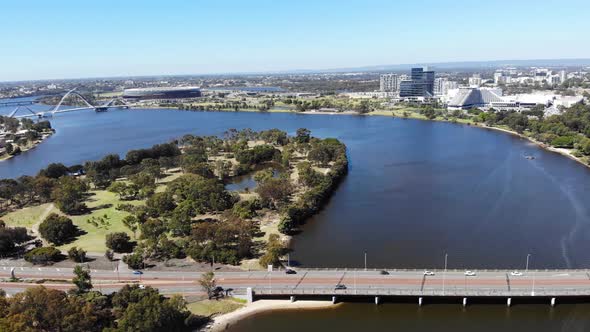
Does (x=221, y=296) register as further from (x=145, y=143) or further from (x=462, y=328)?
(x=145, y=143)

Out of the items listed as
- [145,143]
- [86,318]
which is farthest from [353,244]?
[145,143]

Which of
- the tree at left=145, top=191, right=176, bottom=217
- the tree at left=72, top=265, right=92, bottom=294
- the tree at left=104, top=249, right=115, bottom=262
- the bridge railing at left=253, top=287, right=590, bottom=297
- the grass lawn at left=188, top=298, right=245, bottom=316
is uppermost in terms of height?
the tree at left=145, top=191, right=176, bottom=217

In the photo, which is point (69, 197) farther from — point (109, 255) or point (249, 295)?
point (249, 295)

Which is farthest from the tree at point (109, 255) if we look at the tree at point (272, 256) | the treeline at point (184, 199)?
the tree at point (272, 256)

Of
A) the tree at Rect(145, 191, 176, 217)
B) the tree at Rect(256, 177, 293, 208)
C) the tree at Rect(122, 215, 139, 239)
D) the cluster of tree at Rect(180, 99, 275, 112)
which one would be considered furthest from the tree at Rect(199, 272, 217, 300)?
the cluster of tree at Rect(180, 99, 275, 112)

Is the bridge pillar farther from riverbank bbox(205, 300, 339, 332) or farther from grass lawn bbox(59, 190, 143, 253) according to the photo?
grass lawn bbox(59, 190, 143, 253)

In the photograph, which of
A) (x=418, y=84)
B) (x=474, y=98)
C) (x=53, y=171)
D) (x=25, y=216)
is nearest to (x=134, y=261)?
(x=25, y=216)
